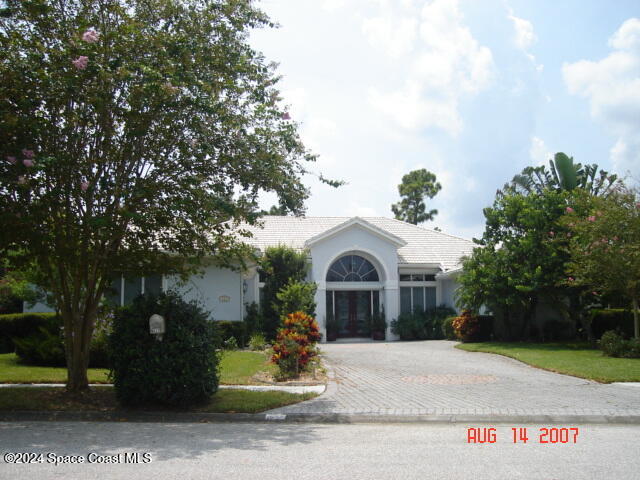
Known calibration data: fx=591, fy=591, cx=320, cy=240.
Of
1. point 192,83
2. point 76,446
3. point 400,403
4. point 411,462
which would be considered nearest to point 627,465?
point 411,462

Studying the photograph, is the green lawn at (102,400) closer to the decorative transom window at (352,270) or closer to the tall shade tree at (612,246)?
the tall shade tree at (612,246)

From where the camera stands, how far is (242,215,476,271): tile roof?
29750mm

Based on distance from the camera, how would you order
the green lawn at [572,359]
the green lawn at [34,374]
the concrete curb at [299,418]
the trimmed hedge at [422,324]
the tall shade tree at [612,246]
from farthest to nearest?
the trimmed hedge at [422,324], the tall shade tree at [612,246], the green lawn at [572,359], the green lawn at [34,374], the concrete curb at [299,418]

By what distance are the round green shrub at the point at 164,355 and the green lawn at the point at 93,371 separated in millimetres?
1595

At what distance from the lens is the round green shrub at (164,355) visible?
33.6 ft

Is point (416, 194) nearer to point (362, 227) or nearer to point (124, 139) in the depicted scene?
point (362, 227)

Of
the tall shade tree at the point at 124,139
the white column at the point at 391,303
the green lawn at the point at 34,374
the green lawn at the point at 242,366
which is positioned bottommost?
the green lawn at the point at 242,366

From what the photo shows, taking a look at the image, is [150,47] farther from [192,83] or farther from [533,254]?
[533,254]

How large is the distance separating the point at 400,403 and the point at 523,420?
224 cm

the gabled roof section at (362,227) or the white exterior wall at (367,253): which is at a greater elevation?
the gabled roof section at (362,227)

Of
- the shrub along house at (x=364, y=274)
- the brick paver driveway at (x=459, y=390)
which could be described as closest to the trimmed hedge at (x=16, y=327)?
the shrub along house at (x=364, y=274)

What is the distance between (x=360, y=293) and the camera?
28.8m

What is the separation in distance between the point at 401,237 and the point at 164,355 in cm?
2323

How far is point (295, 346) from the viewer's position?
14.1m
